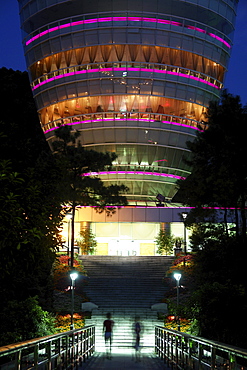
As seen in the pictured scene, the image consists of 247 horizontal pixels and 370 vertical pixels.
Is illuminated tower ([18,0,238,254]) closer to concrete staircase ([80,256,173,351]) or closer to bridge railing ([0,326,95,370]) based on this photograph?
concrete staircase ([80,256,173,351])

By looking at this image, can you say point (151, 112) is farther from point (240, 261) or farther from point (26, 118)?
point (240, 261)

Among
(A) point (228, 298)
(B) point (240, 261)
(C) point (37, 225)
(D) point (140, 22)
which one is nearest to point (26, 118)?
(D) point (140, 22)

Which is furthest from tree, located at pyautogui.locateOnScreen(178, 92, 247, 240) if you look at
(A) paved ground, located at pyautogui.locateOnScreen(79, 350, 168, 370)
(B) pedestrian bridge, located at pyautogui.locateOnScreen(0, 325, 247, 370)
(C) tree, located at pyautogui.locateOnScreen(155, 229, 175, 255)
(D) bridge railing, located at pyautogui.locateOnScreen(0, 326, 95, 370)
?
(C) tree, located at pyautogui.locateOnScreen(155, 229, 175, 255)

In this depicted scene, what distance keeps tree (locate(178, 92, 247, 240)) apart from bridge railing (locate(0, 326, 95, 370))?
17.6 metres

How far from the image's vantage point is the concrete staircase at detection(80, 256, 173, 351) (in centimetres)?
3316

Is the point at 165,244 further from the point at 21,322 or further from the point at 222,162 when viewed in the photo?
the point at 21,322

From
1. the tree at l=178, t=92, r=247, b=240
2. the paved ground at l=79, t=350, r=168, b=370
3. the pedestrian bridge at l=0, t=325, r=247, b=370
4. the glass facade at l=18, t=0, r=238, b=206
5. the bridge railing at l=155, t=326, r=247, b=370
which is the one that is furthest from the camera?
the glass facade at l=18, t=0, r=238, b=206

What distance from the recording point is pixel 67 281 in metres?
39.8

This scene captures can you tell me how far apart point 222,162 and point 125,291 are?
42.9ft

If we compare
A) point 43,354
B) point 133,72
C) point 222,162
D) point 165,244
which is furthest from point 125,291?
point 43,354

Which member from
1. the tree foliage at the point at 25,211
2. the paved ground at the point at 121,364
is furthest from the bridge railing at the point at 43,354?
the tree foliage at the point at 25,211

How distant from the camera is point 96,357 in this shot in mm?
22734

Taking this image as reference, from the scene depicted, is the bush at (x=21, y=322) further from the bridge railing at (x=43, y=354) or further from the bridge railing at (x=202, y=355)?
the bridge railing at (x=202, y=355)

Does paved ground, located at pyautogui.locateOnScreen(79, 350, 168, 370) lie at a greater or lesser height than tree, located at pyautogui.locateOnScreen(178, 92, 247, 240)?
lesser
